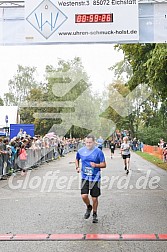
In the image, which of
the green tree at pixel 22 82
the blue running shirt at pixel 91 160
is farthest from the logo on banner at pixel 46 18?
the green tree at pixel 22 82

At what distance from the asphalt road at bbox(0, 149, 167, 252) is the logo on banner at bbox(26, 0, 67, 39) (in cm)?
408

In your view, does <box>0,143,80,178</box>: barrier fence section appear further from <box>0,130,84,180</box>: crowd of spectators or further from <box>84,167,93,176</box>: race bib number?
<box>84,167,93,176</box>: race bib number

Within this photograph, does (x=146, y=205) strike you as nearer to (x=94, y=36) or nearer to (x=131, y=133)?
(x=94, y=36)

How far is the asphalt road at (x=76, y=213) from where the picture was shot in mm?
6656

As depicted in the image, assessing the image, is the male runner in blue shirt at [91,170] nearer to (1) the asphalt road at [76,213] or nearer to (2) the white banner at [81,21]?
(1) the asphalt road at [76,213]

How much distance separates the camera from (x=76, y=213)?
938 cm

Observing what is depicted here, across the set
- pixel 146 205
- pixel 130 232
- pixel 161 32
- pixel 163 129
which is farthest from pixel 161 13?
pixel 163 129

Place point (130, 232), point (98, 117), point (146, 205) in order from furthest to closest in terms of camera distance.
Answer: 1. point (98, 117)
2. point (146, 205)
3. point (130, 232)

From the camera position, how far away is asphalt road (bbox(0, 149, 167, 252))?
21.8ft

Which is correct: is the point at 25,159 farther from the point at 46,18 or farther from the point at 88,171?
the point at 88,171

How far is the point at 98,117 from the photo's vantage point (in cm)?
6706

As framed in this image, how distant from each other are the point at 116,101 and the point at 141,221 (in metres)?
61.3

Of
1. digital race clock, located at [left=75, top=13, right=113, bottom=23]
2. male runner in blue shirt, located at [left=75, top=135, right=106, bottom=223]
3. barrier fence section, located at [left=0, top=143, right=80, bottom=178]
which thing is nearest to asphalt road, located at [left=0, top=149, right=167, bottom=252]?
male runner in blue shirt, located at [left=75, top=135, right=106, bottom=223]

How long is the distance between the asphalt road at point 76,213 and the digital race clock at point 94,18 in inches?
168
